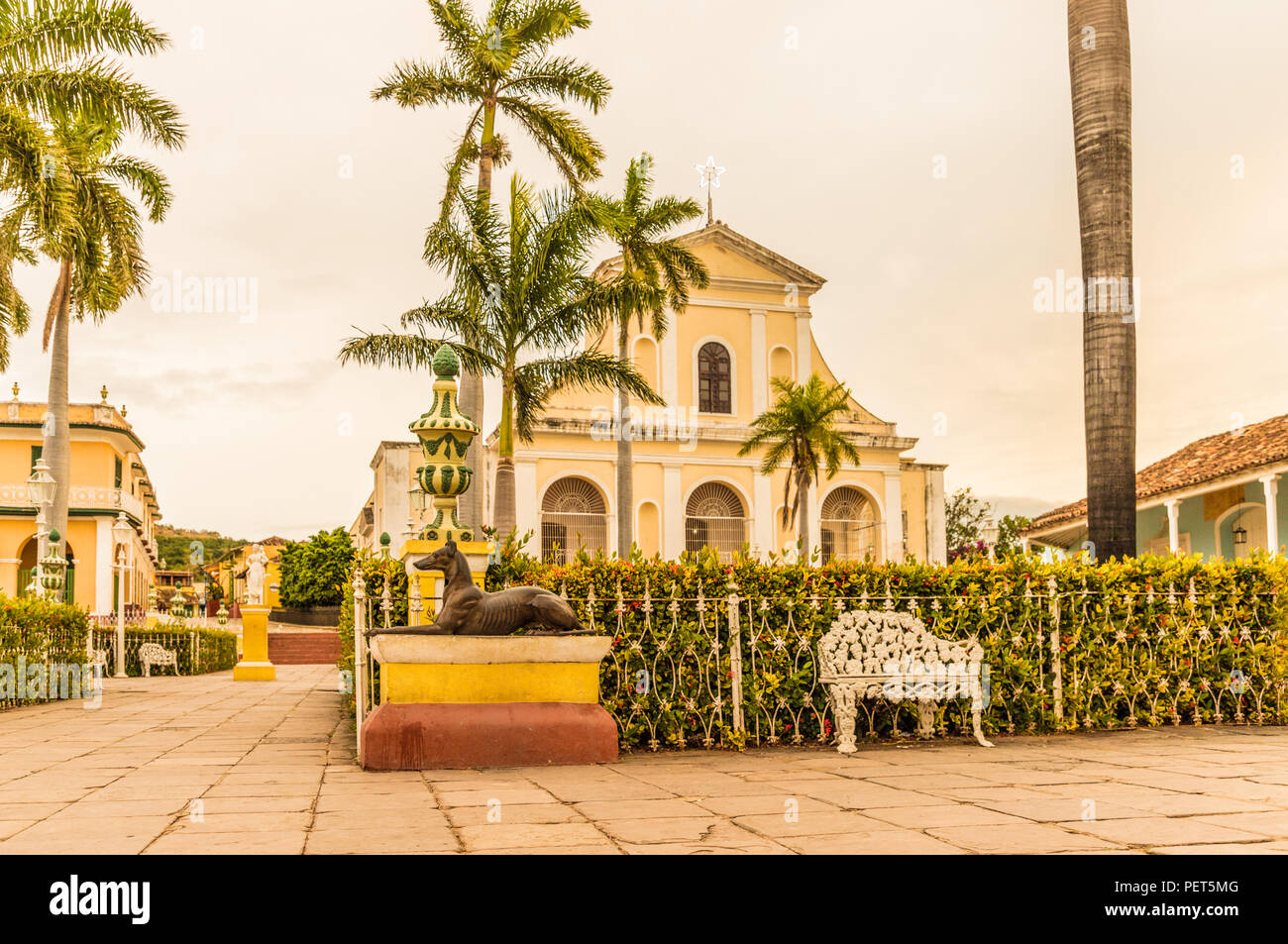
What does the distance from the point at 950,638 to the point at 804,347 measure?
27876 mm

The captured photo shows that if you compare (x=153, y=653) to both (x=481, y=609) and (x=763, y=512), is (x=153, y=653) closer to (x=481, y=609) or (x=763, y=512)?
(x=481, y=609)

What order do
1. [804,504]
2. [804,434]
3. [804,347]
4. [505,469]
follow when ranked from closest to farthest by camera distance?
[505,469] → [804,434] → [804,504] → [804,347]

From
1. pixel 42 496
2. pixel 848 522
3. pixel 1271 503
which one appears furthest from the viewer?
pixel 848 522

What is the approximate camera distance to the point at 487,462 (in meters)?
30.1

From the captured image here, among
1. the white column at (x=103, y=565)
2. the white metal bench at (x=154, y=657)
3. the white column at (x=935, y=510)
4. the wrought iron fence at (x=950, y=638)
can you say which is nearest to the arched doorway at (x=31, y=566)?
the white column at (x=103, y=565)

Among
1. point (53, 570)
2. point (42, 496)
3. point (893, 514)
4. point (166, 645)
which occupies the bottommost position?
point (166, 645)

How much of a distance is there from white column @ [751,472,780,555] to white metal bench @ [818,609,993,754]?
83.0ft

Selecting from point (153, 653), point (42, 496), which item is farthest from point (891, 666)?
point (153, 653)

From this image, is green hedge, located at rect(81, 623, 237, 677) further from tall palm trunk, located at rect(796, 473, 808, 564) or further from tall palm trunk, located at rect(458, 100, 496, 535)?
tall palm trunk, located at rect(796, 473, 808, 564)

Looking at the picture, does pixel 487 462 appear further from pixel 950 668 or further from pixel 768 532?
pixel 950 668

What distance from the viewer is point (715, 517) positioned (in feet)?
108
